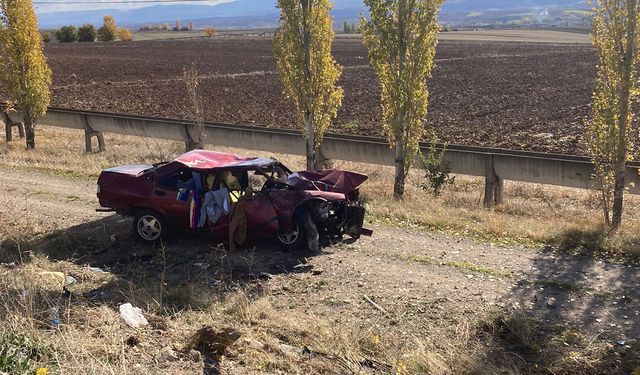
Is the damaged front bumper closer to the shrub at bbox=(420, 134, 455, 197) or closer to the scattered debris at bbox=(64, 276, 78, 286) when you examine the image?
the scattered debris at bbox=(64, 276, 78, 286)

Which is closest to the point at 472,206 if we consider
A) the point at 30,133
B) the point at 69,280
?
the point at 69,280

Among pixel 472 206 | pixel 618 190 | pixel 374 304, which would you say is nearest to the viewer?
pixel 374 304

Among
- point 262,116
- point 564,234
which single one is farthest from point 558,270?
point 262,116

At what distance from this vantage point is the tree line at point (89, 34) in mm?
116125

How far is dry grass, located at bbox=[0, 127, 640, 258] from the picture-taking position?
10891 mm

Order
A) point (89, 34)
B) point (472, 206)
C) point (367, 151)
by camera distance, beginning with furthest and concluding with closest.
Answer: point (89, 34)
point (367, 151)
point (472, 206)

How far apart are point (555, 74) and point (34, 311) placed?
169 feet

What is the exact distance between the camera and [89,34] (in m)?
121

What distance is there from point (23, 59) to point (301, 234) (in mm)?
16170

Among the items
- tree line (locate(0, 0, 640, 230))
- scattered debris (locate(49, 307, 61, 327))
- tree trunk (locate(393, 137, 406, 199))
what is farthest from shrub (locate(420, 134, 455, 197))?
scattered debris (locate(49, 307, 61, 327))

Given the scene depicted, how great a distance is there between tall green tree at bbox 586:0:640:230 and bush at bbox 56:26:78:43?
120 meters

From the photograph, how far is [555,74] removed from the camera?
5194 centimetres

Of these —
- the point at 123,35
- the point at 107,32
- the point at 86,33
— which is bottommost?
the point at 86,33

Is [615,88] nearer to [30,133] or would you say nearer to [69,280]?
[69,280]
